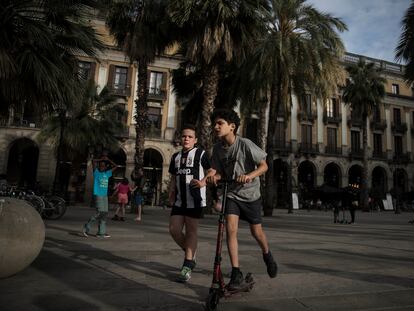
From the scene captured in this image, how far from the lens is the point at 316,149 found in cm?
3769

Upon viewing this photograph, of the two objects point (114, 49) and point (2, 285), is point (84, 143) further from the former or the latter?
point (2, 285)

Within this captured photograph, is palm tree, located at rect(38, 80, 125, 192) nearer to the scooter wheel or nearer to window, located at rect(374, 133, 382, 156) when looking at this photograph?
the scooter wheel

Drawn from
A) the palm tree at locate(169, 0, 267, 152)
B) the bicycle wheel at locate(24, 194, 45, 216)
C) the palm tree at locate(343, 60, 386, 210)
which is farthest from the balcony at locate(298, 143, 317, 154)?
the bicycle wheel at locate(24, 194, 45, 216)

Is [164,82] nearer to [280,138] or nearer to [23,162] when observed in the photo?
[280,138]

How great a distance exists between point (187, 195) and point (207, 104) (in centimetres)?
1127

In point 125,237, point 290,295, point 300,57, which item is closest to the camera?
point 290,295

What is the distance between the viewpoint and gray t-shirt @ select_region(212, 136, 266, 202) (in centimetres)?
335

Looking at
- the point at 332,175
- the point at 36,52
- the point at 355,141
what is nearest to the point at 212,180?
the point at 36,52

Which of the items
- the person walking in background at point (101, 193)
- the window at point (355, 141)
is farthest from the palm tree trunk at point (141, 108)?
the window at point (355, 141)

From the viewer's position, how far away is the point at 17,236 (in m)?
3.46

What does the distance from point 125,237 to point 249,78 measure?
1135 cm

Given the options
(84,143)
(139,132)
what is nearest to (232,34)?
(139,132)

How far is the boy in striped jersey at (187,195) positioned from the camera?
3854 millimetres

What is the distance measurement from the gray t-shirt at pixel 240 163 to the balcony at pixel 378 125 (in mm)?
→ 41776
